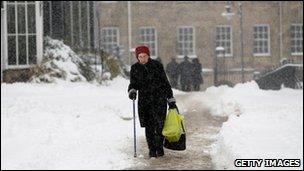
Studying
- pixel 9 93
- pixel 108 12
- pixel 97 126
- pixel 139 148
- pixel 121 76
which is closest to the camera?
pixel 139 148

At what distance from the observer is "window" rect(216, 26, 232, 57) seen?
36.5 m

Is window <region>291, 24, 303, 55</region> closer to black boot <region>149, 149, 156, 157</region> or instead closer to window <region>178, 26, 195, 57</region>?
window <region>178, 26, 195, 57</region>

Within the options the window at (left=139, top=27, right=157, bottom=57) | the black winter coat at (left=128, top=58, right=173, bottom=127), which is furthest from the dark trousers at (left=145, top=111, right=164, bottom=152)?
the window at (left=139, top=27, right=157, bottom=57)

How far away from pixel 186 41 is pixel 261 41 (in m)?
5.20

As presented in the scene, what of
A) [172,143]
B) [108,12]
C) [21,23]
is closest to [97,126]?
[172,143]

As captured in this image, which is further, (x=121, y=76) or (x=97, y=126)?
(x=121, y=76)

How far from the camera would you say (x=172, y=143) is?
8578 mm

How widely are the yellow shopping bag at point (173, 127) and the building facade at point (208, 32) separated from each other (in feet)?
84.2

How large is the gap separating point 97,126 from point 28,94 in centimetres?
468

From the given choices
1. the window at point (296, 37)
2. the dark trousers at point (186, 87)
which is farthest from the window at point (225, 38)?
the dark trousers at point (186, 87)

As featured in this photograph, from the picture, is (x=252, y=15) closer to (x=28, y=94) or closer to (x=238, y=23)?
(x=238, y=23)

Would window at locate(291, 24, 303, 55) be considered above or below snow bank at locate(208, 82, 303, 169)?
above

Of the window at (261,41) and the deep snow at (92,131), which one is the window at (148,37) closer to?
the window at (261,41)

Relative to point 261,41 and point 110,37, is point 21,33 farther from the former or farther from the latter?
point 261,41
